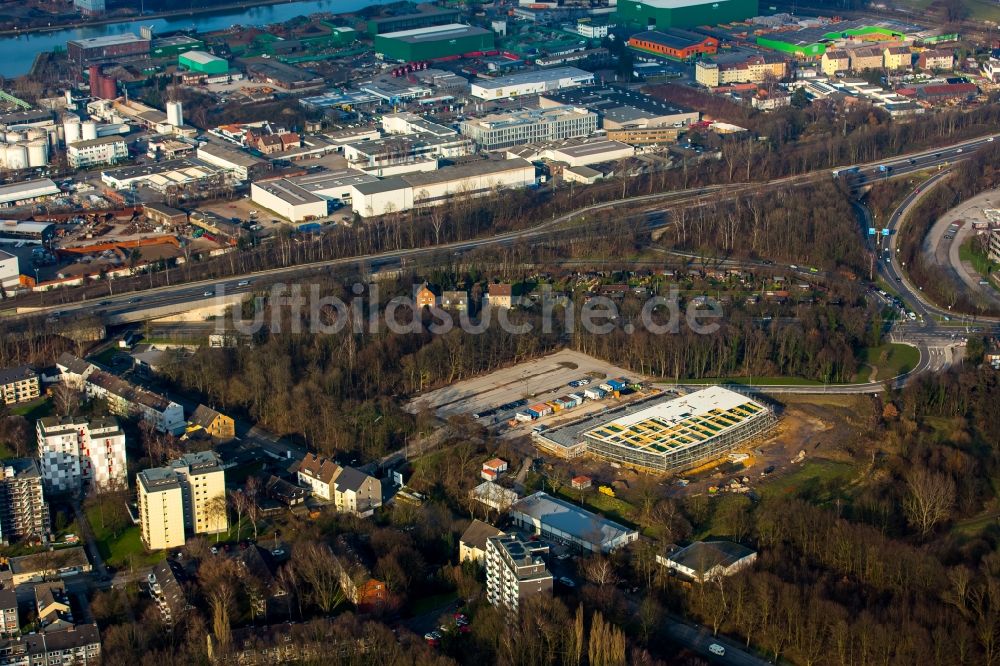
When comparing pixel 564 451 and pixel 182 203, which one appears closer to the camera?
pixel 564 451

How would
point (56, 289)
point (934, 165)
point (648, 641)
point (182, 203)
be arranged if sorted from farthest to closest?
1. point (934, 165)
2. point (182, 203)
3. point (56, 289)
4. point (648, 641)

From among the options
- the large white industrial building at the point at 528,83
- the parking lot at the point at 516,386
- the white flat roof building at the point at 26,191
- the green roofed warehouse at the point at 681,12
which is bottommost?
the white flat roof building at the point at 26,191

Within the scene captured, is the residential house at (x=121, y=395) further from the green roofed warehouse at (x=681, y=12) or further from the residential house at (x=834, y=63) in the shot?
the green roofed warehouse at (x=681, y=12)

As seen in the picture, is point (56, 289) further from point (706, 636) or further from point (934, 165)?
point (934, 165)

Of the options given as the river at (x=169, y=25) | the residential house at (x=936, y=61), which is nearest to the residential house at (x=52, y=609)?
the river at (x=169, y=25)

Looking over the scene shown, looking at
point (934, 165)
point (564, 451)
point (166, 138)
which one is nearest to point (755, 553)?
point (564, 451)

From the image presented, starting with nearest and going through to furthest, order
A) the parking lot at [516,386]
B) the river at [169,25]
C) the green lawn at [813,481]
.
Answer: the green lawn at [813,481] → the parking lot at [516,386] → the river at [169,25]
